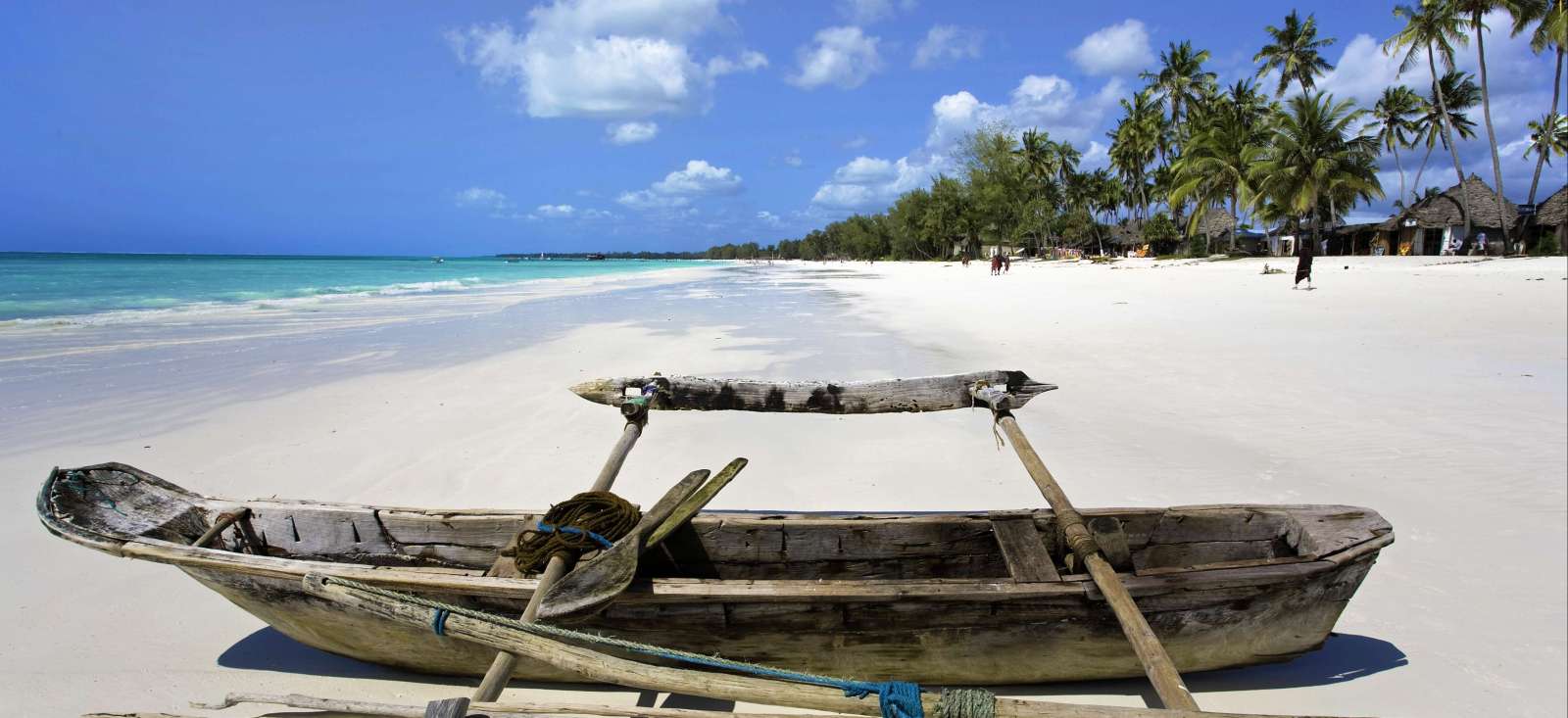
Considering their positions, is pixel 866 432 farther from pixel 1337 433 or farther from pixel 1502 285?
pixel 1502 285

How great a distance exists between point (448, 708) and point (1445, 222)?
4265 centimetres

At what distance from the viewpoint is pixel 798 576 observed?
319 cm

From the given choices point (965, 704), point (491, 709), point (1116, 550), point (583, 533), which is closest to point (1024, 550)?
point (1116, 550)

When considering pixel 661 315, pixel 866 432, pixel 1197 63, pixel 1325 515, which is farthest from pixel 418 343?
pixel 1197 63

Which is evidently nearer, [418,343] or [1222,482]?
[1222,482]

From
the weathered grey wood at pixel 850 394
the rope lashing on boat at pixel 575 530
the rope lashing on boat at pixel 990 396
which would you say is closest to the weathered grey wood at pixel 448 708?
the rope lashing on boat at pixel 575 530

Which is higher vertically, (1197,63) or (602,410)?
(1197,63)

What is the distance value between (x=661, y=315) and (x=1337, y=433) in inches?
501

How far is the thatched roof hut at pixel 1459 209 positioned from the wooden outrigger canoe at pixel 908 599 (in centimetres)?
3624

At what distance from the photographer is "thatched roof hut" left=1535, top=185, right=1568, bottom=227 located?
2730 cm

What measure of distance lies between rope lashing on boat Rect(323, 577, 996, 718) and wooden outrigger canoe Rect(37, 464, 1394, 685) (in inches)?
3.0

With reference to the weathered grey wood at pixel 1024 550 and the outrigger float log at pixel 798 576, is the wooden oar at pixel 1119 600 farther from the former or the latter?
the weathered grey wood at pixel 1024 550

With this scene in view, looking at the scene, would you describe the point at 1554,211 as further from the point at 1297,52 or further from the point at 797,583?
the point at 797,583

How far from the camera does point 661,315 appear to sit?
16.0m
